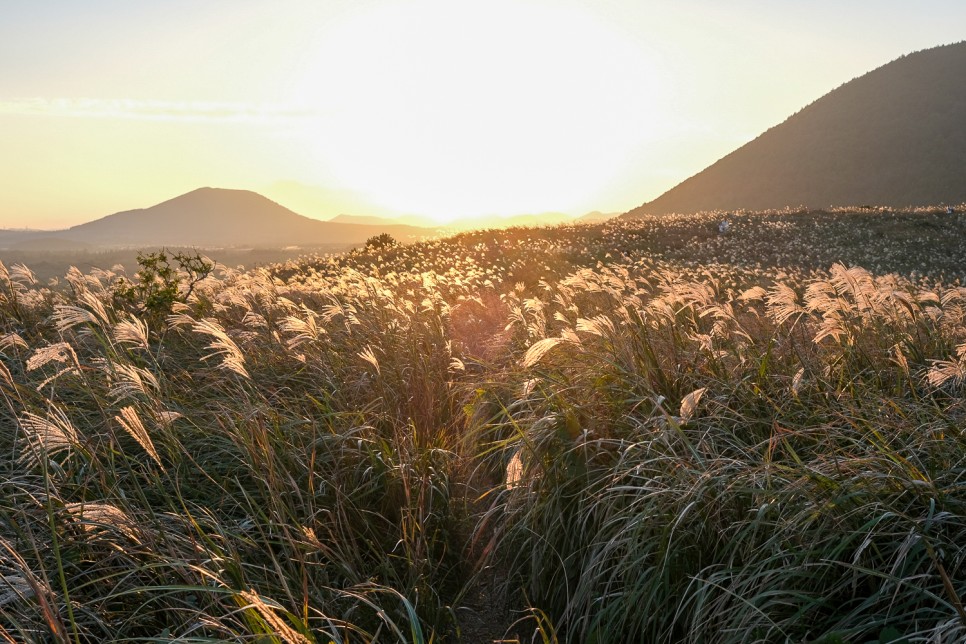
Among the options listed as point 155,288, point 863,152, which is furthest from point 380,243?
point 863,152

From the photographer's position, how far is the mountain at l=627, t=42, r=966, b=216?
229 ft

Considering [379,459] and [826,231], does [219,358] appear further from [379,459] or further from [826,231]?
[826,231]

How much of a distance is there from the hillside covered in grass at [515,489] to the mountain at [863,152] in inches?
2848

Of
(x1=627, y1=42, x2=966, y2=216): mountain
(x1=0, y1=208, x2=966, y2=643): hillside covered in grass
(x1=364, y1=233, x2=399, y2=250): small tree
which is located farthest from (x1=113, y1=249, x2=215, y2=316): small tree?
(x1=627, y1=42, x2=966, y2=216): mountain

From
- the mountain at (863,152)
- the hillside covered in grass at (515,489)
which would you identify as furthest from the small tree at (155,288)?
the mountain at (863,152)

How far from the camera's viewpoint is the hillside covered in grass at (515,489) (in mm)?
2371

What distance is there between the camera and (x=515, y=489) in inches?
142

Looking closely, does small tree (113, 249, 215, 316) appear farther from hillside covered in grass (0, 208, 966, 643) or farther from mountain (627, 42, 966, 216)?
mountain (627, 42, 966, 216)

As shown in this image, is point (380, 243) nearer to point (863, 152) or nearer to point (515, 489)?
point (515, 489)

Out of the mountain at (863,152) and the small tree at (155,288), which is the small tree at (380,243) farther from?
the mountain at (863,152)

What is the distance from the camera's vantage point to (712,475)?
284cm

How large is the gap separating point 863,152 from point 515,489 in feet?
283

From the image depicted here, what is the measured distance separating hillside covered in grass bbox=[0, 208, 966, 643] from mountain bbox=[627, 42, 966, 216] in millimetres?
72337

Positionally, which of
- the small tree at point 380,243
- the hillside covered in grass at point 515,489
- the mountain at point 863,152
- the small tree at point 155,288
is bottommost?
the hillside covered in grass at point 515,489
